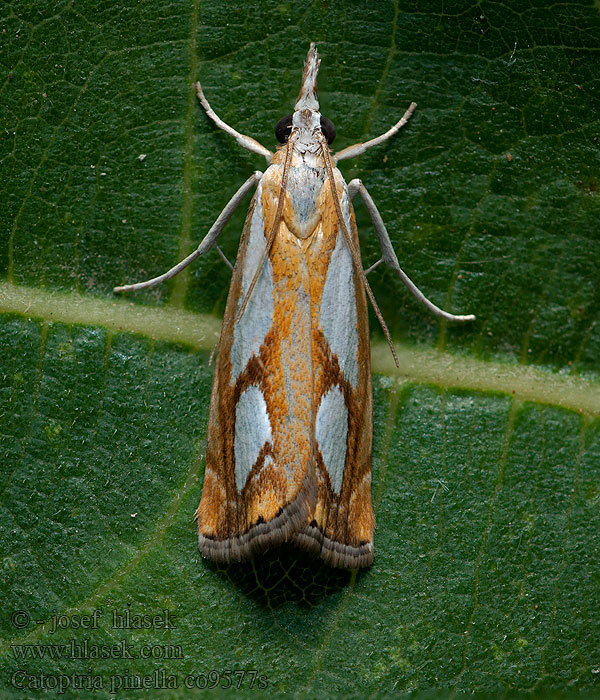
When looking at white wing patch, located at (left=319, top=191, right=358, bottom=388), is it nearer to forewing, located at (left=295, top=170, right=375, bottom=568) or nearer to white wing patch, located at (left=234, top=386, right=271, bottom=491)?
forewing, located at (left=295, top=170, right=375, bottom=568)

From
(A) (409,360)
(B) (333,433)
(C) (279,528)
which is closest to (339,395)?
(B) (333,433)

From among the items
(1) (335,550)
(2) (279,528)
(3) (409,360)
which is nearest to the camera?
(2) (279,528)

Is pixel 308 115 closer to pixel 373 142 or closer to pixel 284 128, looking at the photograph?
pixel 284 128

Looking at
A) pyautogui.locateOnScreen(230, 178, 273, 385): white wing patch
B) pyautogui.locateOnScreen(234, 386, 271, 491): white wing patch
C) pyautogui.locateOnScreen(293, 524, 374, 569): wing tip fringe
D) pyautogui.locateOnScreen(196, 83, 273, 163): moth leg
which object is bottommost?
pyautogui.locateOnScreen(293, 524, 374, 569): wing tip fringe

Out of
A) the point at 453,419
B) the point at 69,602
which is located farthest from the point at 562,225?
the point at 69,602

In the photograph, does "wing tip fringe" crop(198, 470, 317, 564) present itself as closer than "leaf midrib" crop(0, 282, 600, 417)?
Yes

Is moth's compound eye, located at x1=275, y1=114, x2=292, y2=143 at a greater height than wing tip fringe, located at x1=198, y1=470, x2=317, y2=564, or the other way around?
moth's compound eye, located at x1=275, y1=114, x2=292, y2=143

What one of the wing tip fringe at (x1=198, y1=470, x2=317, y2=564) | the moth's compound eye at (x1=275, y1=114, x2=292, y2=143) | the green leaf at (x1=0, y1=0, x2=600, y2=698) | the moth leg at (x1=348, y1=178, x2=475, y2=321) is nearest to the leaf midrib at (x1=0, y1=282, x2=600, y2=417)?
the green leaf at (x1=0, y1=0, x2=600, y2=698)
